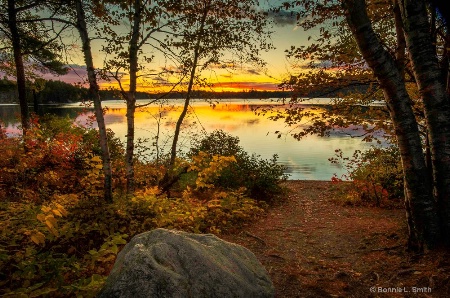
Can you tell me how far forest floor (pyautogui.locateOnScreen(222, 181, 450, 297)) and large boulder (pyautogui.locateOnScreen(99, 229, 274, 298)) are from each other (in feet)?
3.74

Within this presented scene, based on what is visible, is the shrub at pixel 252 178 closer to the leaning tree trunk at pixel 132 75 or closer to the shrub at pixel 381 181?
the shrub at pixel 381 181

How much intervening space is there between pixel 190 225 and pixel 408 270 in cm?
480

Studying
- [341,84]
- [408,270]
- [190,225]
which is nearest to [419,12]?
[341,84]

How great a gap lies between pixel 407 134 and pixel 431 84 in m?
0.85

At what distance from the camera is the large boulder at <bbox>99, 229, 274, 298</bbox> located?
10.3ft

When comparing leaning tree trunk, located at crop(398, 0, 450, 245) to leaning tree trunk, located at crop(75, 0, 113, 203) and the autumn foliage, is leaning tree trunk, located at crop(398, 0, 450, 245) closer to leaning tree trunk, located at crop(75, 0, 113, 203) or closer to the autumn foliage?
the autumn foliage

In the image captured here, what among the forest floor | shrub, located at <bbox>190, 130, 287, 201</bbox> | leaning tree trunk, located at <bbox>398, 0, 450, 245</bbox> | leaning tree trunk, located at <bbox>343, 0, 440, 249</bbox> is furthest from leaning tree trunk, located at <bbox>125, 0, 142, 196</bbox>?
leaning tree trunk, located at <bbox>398, 0, 450, 245</bbox>

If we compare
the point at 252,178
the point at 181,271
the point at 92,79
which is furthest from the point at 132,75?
the point at 181,271

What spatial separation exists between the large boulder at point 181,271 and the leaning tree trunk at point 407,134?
9.75 feet

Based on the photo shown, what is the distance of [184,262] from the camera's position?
356 centimetres

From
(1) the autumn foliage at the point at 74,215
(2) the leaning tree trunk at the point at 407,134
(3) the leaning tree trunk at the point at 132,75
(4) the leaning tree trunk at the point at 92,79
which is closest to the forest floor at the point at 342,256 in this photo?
(2) the leaning tree trunk at the point at 407,134

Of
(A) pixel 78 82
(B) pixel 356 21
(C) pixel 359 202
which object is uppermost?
(B) pixel 356 21

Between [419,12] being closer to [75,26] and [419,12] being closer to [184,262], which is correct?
[184,262]

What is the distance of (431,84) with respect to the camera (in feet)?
15.7
